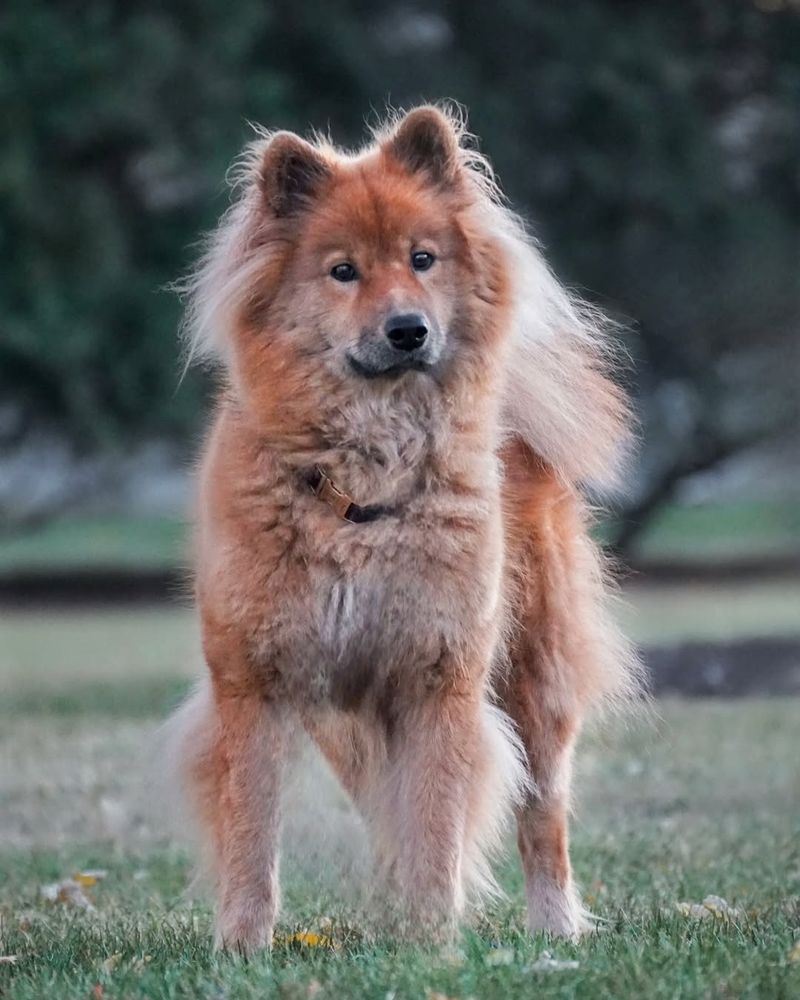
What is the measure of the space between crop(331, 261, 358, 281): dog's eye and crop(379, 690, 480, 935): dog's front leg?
1.30 meters

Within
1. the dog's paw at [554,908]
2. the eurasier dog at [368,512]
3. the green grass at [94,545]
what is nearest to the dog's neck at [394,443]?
the eurasier dog at [368,512]

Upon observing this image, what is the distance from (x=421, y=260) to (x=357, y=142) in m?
18.5

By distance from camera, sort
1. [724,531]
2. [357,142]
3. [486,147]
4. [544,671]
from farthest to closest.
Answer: [724,531]
[357,142]
[486,147]
[544,671]

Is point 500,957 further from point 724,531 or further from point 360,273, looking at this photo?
point 724,531

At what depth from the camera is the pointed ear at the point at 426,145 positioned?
19.4 ft

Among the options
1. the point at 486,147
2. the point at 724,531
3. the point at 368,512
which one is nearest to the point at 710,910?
the point at 368,512

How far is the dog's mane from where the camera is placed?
5.88 metres

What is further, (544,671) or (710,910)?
(544,671)

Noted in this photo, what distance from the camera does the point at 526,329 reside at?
19.9 feet

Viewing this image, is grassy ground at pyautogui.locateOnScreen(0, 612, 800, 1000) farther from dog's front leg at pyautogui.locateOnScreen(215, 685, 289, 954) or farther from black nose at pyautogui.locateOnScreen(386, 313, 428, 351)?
black nose at pyautogui.locateOnScreen(386, 313, 428, 351)

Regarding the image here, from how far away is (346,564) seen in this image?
5.45 metres

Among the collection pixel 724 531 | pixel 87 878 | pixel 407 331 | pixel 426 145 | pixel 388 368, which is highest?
pixel 426 145

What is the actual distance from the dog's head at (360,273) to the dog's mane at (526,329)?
0.03 m

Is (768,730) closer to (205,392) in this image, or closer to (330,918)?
(330,918)
